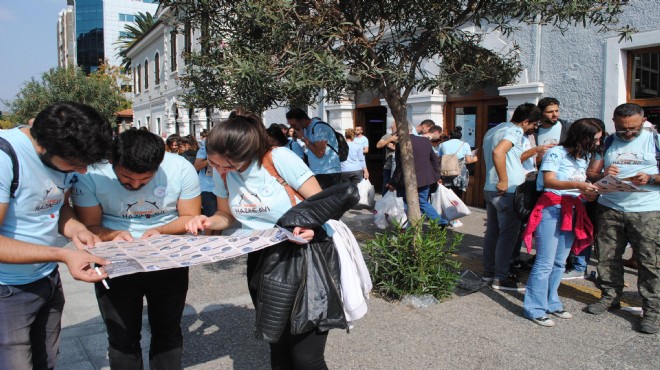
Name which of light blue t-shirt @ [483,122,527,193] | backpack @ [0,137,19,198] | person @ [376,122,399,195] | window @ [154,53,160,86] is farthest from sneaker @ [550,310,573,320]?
window @ [154,53,160,86]

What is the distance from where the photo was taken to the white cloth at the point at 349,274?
2475mm

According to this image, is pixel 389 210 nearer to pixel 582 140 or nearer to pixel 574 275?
pixel 574 275

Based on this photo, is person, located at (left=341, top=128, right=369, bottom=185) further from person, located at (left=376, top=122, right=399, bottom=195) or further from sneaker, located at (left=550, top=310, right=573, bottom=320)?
sneaker, located at (left=550, top=310, right=573, bottom=320)

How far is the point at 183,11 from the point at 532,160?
366 cm

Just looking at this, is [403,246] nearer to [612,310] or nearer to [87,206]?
[612,310]

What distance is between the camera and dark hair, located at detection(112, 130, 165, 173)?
2.38 metres

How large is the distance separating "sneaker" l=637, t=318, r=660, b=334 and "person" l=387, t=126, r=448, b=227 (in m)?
3.32

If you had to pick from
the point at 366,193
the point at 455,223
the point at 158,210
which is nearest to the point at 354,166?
the point at 366,193

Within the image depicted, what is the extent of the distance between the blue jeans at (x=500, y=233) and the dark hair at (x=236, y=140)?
3103 mm

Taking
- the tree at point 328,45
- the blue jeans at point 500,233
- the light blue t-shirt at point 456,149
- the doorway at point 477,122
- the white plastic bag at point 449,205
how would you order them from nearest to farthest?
the tree at point 328,45 → the blue jeans at point 500,233 → the white plastic bag at point 449,205 → the light blue t-shirt at point 456,149 → the doorway at point 477,122

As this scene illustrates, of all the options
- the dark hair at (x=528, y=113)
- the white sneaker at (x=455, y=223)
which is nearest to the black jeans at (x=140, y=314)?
the dark hair at (x=528, y=113)

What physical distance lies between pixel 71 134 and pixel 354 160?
24.7ft

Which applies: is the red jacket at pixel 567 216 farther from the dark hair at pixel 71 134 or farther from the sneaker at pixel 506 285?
the dark hair at pixel 71 134

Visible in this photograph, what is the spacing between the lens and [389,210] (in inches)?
289
